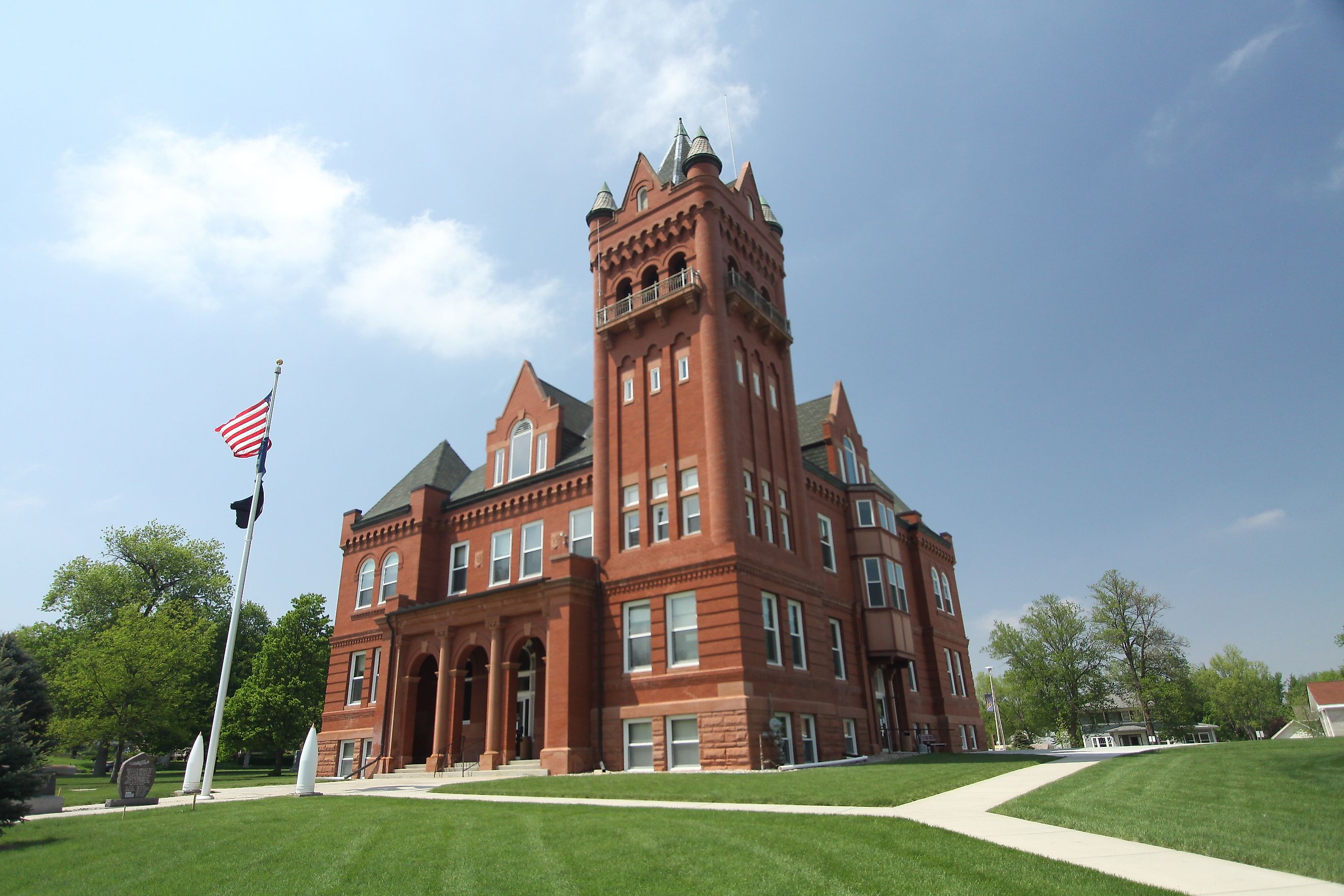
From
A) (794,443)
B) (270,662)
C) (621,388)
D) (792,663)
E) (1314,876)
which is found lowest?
(1314,876)

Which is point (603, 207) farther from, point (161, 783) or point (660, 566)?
point (161, 783)

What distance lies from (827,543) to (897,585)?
4.55 m

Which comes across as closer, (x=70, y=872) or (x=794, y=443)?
(x=70, y=872)

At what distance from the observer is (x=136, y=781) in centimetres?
1836

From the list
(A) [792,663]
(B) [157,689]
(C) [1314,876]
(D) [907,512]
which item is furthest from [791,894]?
(B) [157,689]

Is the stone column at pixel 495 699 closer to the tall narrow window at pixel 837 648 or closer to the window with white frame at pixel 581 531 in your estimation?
the window with white frame at pixel 581 531

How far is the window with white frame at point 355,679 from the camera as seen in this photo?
34.1m

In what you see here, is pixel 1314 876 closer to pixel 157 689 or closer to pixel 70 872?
pixel 70 872

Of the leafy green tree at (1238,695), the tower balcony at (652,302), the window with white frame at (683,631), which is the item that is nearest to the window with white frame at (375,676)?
the window with white frame at (683,631)

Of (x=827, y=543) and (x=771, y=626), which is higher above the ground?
(x=827, y=543)

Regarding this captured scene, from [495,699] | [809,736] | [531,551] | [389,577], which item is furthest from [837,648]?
[389,577]

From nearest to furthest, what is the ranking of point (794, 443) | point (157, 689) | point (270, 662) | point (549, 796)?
point (549, 796), point (794, 443), point (157, 689), point (270, 662)

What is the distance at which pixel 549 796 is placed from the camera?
54.3ft

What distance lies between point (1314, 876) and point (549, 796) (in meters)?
13.4
